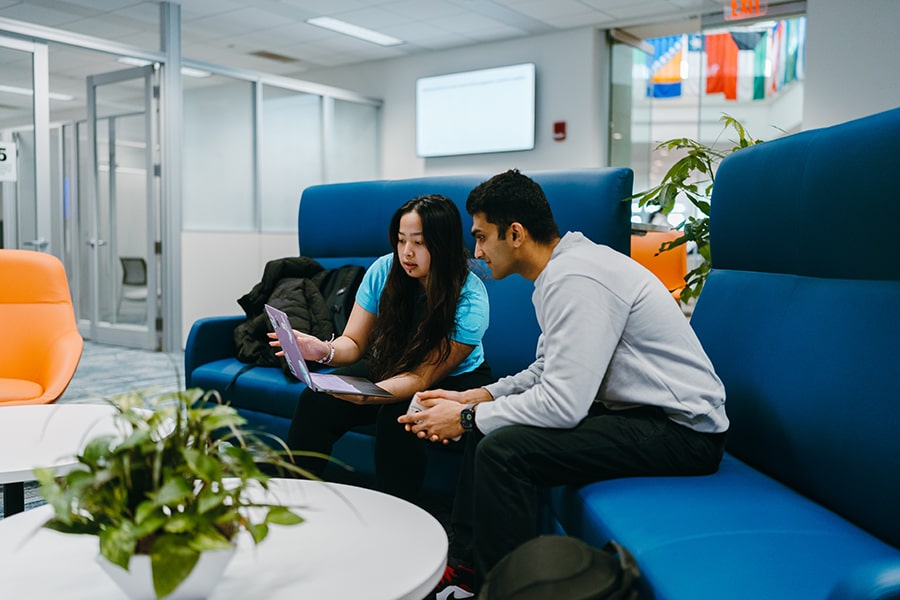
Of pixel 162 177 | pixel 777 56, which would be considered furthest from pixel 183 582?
pixel 777 56

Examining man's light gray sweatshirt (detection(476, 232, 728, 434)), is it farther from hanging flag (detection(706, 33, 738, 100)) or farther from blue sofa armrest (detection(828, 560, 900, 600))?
hanging flag (detection(706, 33, 738, 100))

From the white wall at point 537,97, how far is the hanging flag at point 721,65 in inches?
35.0

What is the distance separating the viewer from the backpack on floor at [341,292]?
300 centimetres

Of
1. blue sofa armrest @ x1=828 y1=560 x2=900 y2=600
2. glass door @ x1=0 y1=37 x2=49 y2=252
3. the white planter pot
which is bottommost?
the white planter pot

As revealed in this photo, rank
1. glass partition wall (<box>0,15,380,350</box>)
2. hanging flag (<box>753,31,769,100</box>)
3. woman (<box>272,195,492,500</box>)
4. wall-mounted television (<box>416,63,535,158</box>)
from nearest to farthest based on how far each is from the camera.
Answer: woman (<box>272,195,492,500</box>) → glass partition wall (<box>0,15,380,350</box>) → hanging flag (<box>753,31,769,100</box>) → wall-mounted television (<box>416,63,535,158</box>)

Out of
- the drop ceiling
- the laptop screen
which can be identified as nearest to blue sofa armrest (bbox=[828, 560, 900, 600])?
the laptop screen

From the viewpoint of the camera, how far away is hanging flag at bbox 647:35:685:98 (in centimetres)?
793

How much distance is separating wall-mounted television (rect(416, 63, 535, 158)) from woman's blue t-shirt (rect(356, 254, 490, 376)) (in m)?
4.87

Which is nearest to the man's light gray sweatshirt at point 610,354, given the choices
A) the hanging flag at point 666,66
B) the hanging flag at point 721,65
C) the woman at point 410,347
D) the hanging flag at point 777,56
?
the woman at point 410,347

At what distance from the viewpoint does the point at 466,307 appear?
2.25 m

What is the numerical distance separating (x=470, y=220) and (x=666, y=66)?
20.9ft

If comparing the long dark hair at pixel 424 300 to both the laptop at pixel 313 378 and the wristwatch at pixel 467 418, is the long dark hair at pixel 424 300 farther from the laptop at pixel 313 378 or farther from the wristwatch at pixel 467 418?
the wristwatch at pixel 467 418

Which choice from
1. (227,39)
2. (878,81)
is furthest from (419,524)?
(227,39)

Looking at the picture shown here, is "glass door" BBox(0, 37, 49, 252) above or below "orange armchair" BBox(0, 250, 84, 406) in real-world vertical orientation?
above
